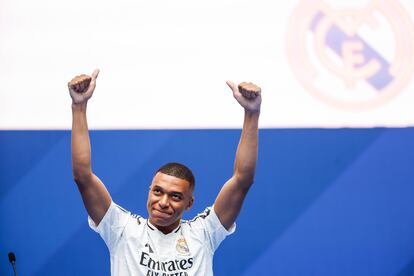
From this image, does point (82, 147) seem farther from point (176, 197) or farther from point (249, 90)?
point (249, 90)

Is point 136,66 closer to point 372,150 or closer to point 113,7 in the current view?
point 113,7

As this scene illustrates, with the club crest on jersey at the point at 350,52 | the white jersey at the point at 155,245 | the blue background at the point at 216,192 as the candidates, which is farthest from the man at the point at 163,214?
the club crest on jersey at the point at 350,52

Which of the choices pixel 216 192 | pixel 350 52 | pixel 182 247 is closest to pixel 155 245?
pixel 182 247

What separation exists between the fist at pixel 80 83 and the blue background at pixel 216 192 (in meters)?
1.23

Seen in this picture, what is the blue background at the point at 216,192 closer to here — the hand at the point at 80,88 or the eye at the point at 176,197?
the eye at the point at 176,197

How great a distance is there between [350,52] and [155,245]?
5.58 feet

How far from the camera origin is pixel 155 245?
192cm

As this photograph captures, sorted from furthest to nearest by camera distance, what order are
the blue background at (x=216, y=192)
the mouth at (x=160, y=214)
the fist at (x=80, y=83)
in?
1. the blue background at (x=216, y=192)
2. the mouth at (x=160, y=214)
3. the fist at (x=80, y=83)

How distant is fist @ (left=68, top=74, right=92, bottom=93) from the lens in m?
1.83

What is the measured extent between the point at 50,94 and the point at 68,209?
1.91 ft

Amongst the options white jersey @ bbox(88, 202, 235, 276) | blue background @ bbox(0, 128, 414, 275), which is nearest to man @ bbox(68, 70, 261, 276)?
white jersey @ bbox(88, 202, 235, 276)

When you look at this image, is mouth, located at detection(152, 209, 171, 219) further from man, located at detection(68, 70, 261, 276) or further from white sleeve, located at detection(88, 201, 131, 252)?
white sleeve, located at detection(88, 201, 131, 252)

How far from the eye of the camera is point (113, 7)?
3.13 meters

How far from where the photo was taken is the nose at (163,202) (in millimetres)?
1941
